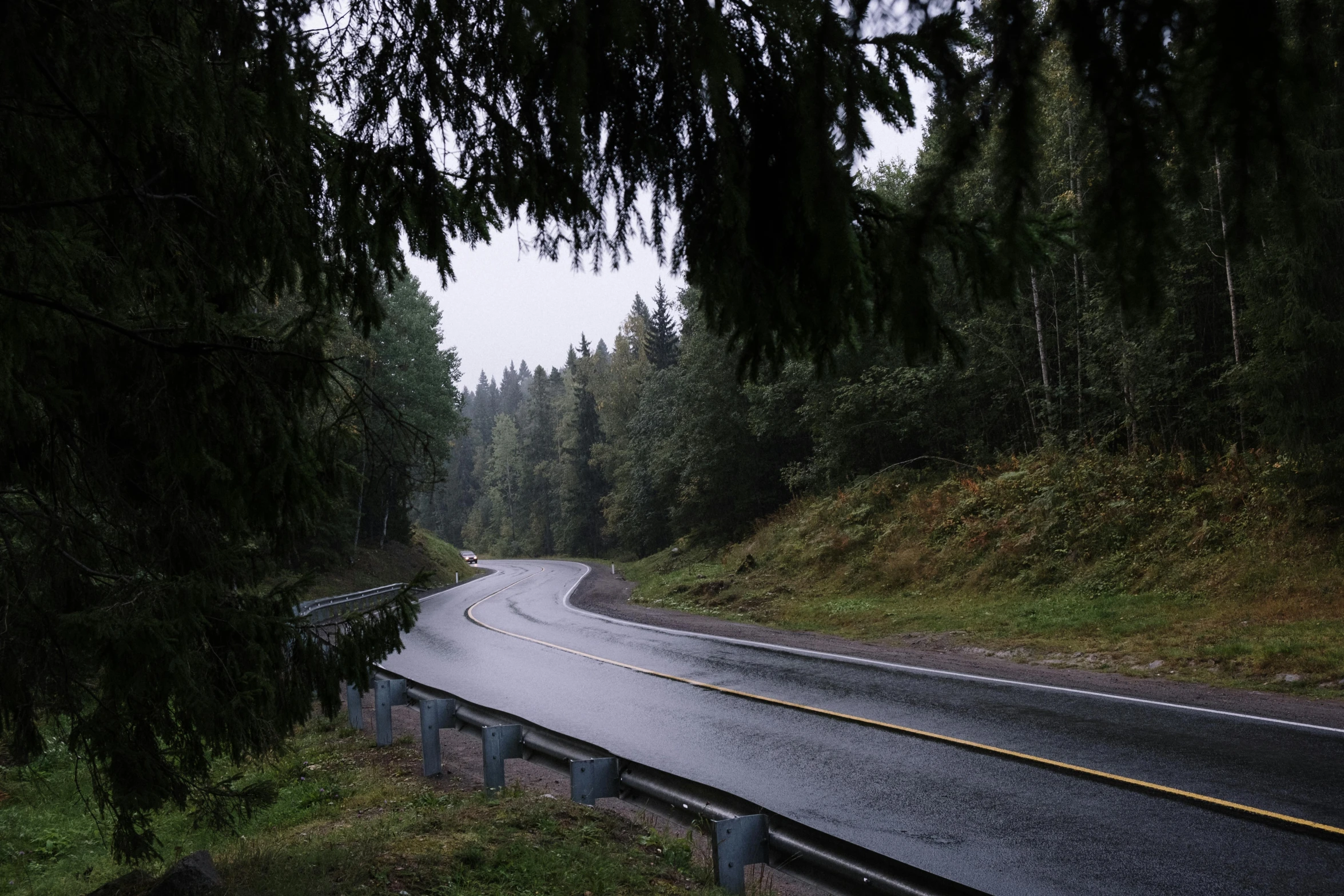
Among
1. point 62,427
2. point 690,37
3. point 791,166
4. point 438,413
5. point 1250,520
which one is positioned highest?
point 438,413

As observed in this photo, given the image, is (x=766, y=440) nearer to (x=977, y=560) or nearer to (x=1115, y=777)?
(x=977, y=560)

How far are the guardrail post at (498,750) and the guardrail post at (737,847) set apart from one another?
2.70 meters

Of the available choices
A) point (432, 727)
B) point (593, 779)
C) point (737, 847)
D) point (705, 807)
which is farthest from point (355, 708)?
point (737, 847)

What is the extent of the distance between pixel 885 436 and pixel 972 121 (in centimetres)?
2791

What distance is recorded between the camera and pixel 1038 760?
23.4 ft

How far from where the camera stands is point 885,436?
29203mm

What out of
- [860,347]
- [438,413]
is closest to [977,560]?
[860,347]

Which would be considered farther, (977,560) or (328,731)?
(977,560)

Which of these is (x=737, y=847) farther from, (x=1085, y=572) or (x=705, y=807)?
(x=1085, y=572)

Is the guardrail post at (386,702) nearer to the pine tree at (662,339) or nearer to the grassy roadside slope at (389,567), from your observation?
the grassy roadside slope at (389,567)

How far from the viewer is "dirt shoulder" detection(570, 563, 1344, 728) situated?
8523mm

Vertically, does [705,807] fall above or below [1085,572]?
below

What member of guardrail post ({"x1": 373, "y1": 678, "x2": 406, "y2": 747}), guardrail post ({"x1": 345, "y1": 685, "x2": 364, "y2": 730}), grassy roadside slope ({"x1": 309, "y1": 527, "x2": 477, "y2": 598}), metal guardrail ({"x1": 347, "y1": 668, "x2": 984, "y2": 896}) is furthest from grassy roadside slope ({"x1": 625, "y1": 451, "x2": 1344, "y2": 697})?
grassy roadside slope ({"x1": 309, "y1": 527, "x2": 477, "y2": 598})

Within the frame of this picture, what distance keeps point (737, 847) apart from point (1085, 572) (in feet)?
45.0
